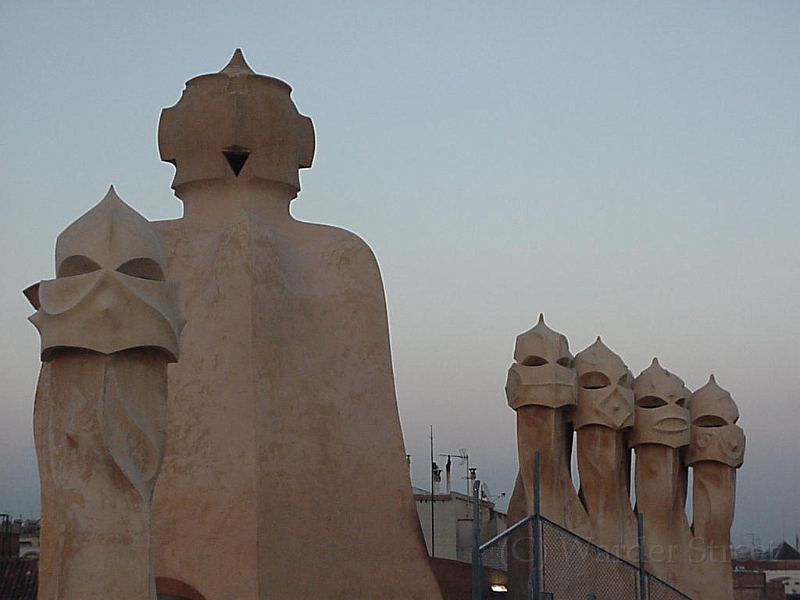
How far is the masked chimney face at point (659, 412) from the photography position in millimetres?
15898

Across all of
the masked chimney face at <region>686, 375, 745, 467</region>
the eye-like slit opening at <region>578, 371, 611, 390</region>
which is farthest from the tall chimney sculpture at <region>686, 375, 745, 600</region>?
the eye-like slit opening at <region>578, 371, 611, 390</region>

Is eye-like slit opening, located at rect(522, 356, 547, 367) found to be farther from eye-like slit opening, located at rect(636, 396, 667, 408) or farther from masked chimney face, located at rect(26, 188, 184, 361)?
masked chimney face, located at rect(26, 188, 184, 361)

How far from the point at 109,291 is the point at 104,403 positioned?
2.22 feet

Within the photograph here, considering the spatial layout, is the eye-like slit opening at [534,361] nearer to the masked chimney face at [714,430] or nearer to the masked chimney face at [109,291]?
the masked chimney face at [714,430]

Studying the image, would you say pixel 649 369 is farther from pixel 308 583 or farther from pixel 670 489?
pixel 308 583

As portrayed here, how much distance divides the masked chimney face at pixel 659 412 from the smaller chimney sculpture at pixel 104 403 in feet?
29.9

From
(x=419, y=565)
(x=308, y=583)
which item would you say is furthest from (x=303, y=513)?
(x=419, y=565)

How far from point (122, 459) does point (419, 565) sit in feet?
16.0

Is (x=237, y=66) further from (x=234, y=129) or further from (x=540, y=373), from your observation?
(x=540, y=373)

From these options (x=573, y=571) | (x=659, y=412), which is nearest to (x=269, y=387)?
(x=573, y=571)

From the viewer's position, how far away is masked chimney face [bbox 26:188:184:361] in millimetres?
7680

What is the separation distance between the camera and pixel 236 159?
1266cm

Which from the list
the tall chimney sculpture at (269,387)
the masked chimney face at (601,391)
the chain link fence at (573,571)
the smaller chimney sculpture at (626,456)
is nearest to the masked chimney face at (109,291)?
the tall chimney sculpture at (269,387)

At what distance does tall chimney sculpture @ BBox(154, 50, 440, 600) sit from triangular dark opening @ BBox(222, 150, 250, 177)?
1 centimetres
